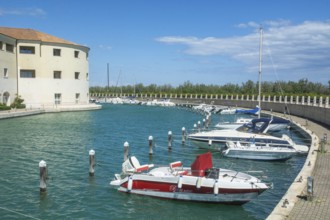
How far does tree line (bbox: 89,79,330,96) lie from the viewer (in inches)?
3253

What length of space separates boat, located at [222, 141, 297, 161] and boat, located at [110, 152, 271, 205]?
8.69 meters

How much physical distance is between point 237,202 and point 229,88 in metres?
96.6

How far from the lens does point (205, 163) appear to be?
52.5ft

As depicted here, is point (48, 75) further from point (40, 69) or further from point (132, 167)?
point (132, 167)

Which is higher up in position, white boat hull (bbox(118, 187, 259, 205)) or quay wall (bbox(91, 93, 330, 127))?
quay wall (bbox(91, 93, 330, 127))

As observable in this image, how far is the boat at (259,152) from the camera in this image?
951 inches

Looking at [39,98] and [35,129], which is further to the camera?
[39,98]

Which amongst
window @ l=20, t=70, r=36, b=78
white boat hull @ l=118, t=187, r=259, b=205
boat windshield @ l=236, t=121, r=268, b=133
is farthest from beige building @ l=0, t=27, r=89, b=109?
white boat hull @ l=118, t=187, r=259, b=205

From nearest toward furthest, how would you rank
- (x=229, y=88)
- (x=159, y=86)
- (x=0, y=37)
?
(x=0, y=37) → (x=229, y=88) → (x=159, y=86)

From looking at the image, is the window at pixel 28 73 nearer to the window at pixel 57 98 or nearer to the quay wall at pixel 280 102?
the window at pixel 57 98

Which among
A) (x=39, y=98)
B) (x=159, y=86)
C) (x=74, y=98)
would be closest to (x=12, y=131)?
(x=39, y=98)

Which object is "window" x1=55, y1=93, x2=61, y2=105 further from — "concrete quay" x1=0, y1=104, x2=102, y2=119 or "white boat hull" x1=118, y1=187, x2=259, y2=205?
"white boat hull" x1=118, y1=187, x2=259, y2=205

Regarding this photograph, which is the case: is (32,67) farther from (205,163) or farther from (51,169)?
(205,163)

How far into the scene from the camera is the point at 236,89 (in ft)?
353
